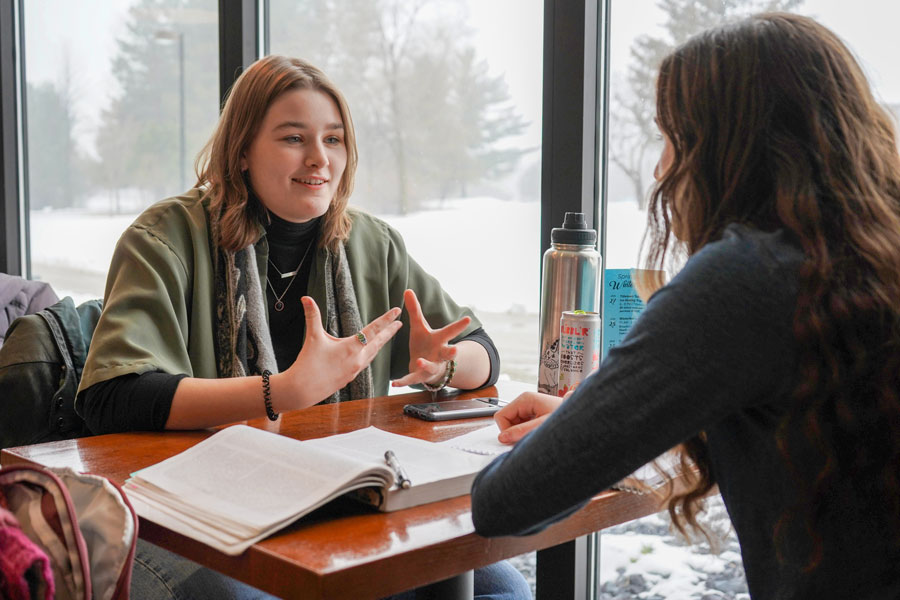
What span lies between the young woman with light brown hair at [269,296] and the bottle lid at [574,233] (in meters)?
0.25

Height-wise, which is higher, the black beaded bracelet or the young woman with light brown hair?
the young woman with light brown hair

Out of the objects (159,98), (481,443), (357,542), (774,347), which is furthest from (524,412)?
(159,98)

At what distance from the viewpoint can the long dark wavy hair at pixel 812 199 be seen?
77 cm

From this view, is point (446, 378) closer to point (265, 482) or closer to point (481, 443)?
point (481, 443)

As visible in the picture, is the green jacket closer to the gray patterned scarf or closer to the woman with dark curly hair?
the gray patterned scarf

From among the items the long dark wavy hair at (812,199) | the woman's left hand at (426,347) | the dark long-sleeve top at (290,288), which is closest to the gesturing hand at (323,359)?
the woman's left hand at (426,347)

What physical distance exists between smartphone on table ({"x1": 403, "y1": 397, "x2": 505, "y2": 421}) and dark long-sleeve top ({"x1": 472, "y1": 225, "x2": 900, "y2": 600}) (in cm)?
55

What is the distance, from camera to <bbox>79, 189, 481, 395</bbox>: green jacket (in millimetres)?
1399

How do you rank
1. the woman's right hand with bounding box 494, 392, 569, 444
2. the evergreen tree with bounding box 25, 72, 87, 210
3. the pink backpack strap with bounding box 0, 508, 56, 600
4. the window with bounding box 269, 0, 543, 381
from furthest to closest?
the evergreen tree with bounding box 25, 72, 87, 210 → the window with bounding box 269, 0, 543, 381 → the woman's right hand with bounding box 494, 392, 569, 444 → the pink backpack strap with bounding box 0, 508, 56, 600

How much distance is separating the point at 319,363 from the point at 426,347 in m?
0.30

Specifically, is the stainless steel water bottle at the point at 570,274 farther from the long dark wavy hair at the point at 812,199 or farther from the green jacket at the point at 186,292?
the long dark wavy hair at the point at 812,199

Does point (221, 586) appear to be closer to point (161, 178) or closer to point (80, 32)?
point (161, 178)

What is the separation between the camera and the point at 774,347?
29.5 inches

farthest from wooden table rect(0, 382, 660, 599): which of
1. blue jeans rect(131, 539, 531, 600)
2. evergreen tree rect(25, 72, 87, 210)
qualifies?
evergreen tree rect(25, 72, 87, 210)
